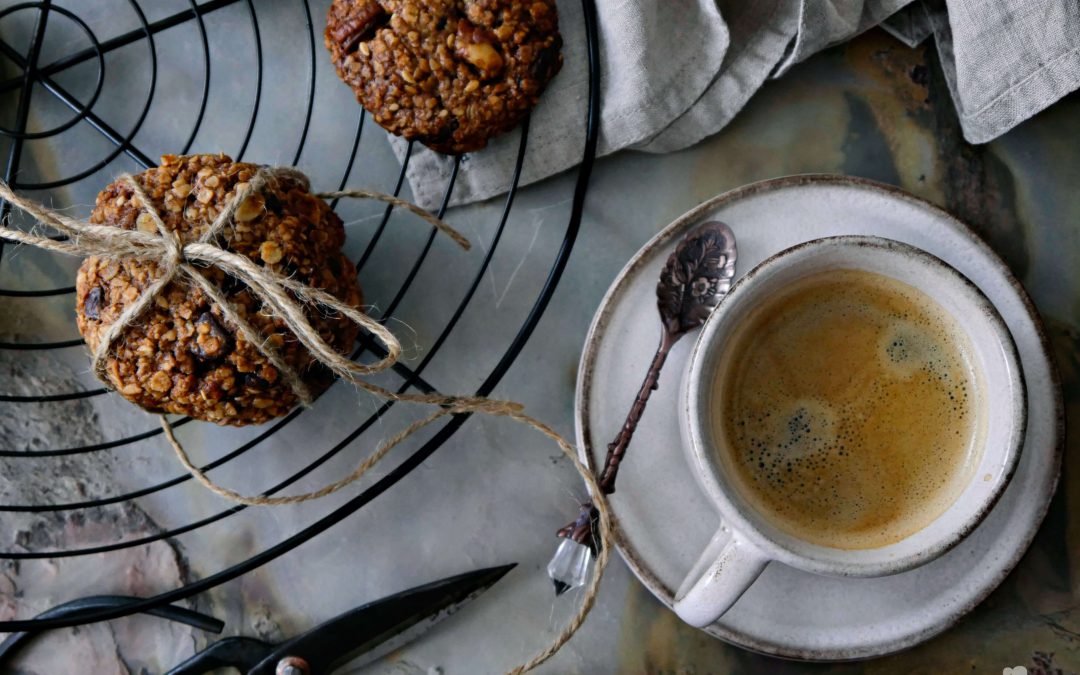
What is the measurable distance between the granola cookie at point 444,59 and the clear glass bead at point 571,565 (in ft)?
1.77

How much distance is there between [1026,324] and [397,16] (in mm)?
848

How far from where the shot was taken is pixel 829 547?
986mm

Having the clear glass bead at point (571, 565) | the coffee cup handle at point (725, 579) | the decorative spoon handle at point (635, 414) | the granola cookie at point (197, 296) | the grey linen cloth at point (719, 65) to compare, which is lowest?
the clear glass bead at point (571, 565)

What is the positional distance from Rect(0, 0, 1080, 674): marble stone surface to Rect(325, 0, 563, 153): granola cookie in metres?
0.15

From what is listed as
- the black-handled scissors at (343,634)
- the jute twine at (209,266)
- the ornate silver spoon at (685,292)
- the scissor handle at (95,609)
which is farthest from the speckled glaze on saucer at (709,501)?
the scissor handle at (95,609)

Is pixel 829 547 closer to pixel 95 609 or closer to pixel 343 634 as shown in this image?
pixel 343 634

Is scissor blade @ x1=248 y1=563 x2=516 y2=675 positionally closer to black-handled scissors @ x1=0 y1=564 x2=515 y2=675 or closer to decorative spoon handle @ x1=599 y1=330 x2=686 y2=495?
black-handled scissors @ x1=0 y1=564 x2=515 y2=675

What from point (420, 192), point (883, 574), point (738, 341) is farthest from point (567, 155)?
point (883, 574)

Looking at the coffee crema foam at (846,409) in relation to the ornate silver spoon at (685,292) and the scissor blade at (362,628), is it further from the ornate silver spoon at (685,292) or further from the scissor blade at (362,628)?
the scissor blade at (362,628)

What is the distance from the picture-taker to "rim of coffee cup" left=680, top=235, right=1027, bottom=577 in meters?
0.93

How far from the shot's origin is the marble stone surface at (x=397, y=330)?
1247 mm

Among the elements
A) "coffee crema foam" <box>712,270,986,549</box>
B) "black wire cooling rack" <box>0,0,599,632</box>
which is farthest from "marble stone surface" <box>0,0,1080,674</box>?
"coffee crema foam" <box>712,270,986,549</box>

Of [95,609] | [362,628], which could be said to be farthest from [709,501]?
[95,609]

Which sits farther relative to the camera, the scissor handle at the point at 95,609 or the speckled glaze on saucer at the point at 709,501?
the scissor handle at the point at 95,609
